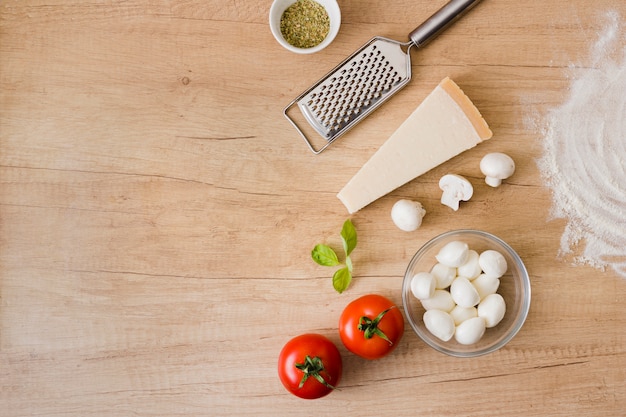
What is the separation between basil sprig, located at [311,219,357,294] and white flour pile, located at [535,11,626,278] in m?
0.47

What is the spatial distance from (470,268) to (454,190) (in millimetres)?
178

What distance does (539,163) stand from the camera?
1.31 metres

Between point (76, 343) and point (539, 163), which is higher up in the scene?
point (539, 163)

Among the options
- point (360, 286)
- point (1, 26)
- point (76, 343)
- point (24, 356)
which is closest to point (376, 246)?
point (360, 286)

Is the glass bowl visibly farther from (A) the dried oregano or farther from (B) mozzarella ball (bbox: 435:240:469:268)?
(A) the dried oregano

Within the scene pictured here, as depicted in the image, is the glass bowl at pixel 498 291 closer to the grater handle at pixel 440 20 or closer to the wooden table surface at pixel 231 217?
the wooden table surface at pixel 231 217

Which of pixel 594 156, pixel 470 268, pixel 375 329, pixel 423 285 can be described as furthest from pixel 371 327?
pixel 594 156

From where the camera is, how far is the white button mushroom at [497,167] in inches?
49.6

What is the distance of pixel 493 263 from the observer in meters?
1.23

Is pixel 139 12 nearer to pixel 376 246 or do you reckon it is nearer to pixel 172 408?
pixel 376 246

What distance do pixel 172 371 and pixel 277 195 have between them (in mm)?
478

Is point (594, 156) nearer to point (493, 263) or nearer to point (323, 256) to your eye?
point (493, 263)

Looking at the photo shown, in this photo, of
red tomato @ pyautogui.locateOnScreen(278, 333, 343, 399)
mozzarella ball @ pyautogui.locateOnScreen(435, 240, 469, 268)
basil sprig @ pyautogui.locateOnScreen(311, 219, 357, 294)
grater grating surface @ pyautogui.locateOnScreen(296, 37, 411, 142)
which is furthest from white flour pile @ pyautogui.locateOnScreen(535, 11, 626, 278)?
red tomato @ pyautogui.locateOnScreen(278, 333, 343, 399)

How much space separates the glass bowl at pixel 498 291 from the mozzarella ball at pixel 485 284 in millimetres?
57
